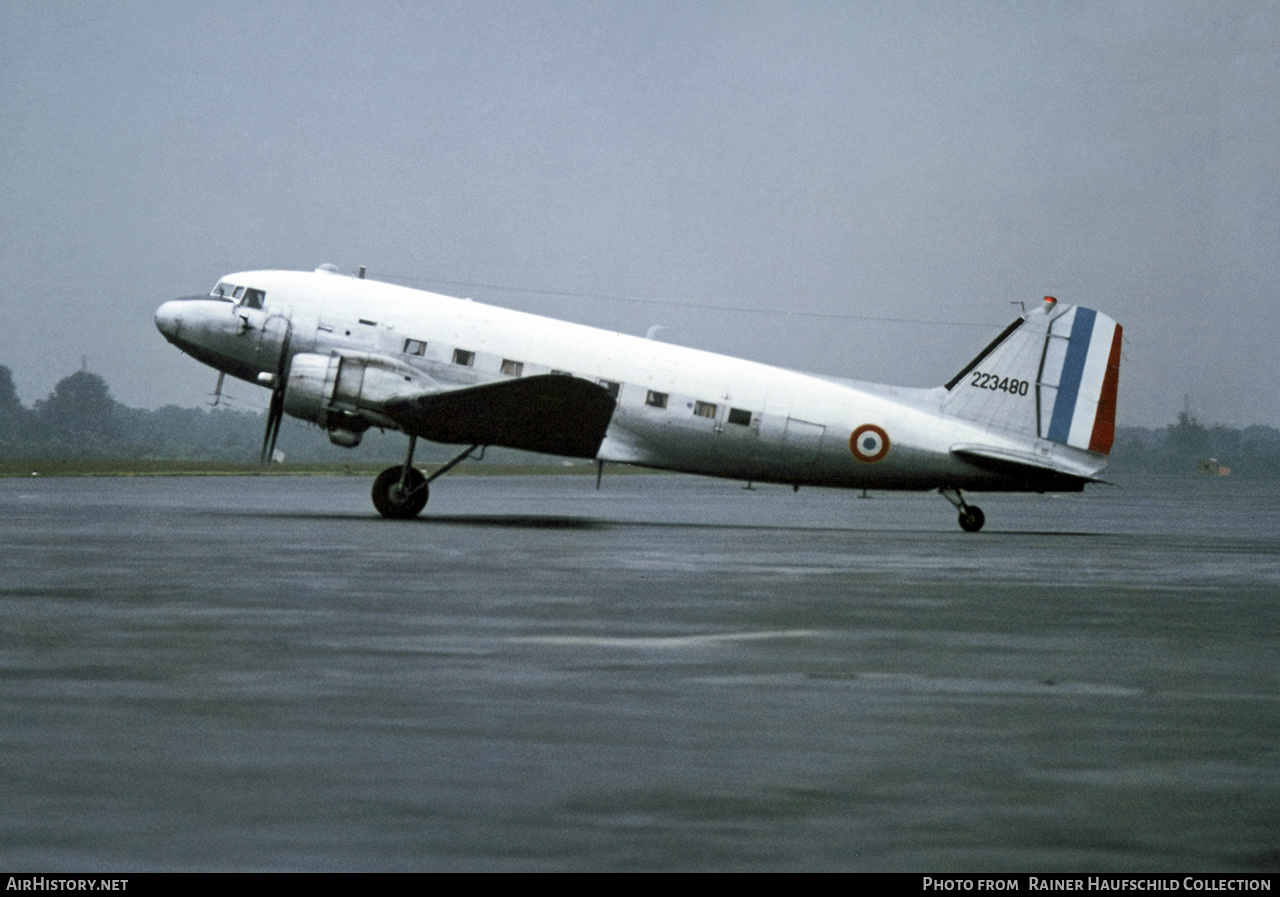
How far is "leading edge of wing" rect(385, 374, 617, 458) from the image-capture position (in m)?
30.0

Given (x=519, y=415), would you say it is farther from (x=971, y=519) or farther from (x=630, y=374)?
(x=971, y=519)

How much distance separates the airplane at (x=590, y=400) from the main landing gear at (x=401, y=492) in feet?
0.12

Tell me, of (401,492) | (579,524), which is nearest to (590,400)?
(579,524)

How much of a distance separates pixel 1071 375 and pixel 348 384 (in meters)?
16.2

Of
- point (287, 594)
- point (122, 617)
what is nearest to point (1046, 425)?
point (287, 594)

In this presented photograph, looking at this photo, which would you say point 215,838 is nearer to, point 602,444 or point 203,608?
point 203,608

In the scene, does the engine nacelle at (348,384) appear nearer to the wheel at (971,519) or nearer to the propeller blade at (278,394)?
the propeller blade at (278,394)

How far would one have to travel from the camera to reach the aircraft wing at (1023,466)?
110ft

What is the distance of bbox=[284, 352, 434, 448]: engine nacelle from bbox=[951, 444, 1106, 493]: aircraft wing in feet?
39.0

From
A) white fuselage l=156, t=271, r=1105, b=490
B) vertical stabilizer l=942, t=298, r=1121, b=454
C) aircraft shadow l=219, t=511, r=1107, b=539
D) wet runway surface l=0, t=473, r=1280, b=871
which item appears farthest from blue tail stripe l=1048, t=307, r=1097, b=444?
wet runway surface l=0, t=473, r=1280, b=871

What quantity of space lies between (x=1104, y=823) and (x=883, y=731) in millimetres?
2352

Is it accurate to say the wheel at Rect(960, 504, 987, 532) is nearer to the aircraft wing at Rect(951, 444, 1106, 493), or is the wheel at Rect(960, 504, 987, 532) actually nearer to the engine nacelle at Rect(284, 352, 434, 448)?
the aircraft wing at Rect(951, 444, 1106, 493)

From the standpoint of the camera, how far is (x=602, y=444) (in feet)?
106

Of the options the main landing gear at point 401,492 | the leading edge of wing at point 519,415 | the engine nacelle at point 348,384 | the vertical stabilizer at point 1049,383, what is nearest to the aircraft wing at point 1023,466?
the vertical stabilizer at point 1049,383
